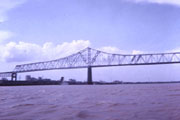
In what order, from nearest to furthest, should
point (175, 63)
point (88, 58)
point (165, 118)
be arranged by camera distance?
point (165, 118)
point (175, 63)
point (88, 58)

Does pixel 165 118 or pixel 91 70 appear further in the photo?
pixel 91 70

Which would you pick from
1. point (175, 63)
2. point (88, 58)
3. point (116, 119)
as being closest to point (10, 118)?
point (116, 119)

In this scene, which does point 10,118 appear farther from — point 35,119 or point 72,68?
point 72,68

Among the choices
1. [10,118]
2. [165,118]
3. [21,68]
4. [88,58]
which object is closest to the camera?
[165,118]

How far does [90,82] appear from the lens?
79688 millimetres

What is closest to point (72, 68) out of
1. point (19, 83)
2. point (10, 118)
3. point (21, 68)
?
point (19, 83)

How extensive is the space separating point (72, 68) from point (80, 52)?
15.3 metres

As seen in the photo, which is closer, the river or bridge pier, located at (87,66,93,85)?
the river

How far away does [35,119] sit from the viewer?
4.11 m

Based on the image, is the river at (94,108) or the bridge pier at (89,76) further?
the bridge pier at (89,76)

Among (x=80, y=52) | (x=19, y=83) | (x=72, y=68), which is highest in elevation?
(x=80, y=52)

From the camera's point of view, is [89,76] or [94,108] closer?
[94,108]

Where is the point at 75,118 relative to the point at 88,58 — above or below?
below

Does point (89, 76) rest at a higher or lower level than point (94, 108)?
higher
